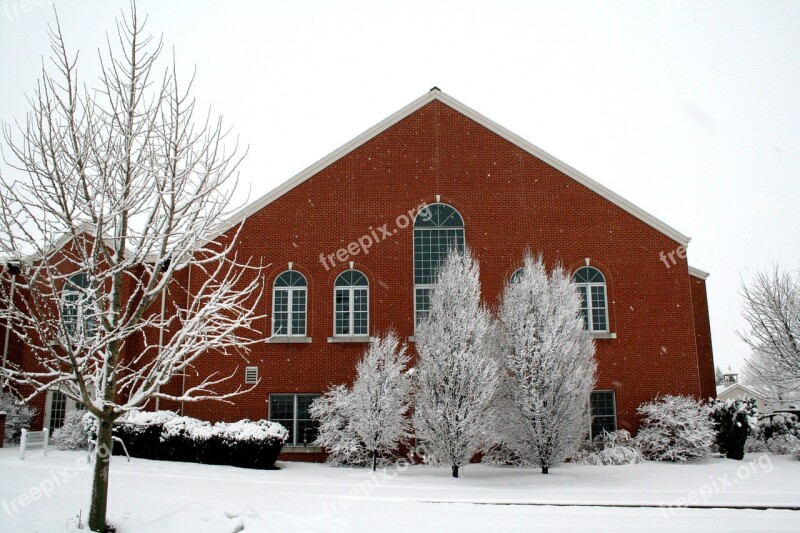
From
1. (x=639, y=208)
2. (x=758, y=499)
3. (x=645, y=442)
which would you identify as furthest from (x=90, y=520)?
(x=639, y=208)

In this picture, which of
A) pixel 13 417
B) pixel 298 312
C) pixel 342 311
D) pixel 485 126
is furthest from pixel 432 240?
pixel 13 417

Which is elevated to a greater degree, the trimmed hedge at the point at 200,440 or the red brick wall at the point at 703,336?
the red brick wall at the point at 703,336

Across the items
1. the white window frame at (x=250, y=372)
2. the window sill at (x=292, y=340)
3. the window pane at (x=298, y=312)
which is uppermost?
the window pane at (x=298, y=312)

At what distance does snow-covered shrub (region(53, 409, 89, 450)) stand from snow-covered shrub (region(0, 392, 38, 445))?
2314 millimetres

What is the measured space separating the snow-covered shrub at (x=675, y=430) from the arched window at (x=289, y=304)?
455 inches

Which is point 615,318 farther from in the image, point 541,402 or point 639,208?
point 541,402

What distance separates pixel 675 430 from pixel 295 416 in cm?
1204

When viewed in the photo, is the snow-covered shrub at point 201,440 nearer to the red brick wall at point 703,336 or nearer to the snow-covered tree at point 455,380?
the snow-covered tree at point 455,380

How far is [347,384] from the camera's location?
21.7 metres

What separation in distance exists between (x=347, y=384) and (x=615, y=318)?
9267 mm

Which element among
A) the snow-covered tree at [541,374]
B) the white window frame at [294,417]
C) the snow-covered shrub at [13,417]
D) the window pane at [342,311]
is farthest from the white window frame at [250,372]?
the snow-covered tree at [541,374]

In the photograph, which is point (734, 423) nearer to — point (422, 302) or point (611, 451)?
point (611, 451)

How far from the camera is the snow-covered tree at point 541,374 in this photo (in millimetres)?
17453

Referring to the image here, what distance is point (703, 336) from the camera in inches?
1030
